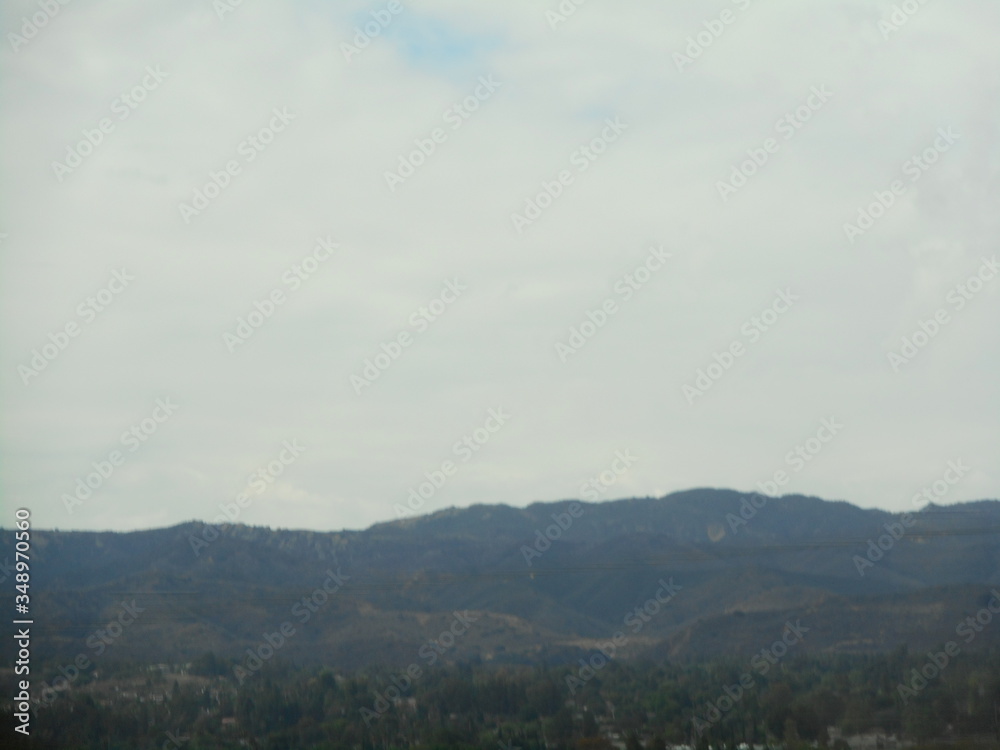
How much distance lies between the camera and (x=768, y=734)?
76.9 metres

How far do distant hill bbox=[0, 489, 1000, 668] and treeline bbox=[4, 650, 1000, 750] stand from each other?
11.7 metres

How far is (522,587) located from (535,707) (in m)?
65.5

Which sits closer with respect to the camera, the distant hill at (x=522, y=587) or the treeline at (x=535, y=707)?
the treeline at (x=535, y=707)

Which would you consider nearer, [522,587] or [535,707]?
[535,707]

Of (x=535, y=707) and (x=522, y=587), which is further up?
(x=522, y=587)

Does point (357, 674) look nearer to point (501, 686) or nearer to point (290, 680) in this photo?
point (290, 680)

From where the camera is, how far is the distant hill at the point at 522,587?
116 meters

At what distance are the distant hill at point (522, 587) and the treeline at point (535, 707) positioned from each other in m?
11.7

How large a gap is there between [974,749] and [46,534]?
430 feet

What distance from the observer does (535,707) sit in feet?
292

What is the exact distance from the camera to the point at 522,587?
506ft

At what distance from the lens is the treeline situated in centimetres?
7450

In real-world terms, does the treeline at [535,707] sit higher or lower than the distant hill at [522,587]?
lower

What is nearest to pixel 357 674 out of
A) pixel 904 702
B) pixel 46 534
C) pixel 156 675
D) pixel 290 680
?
pixel 290 680
